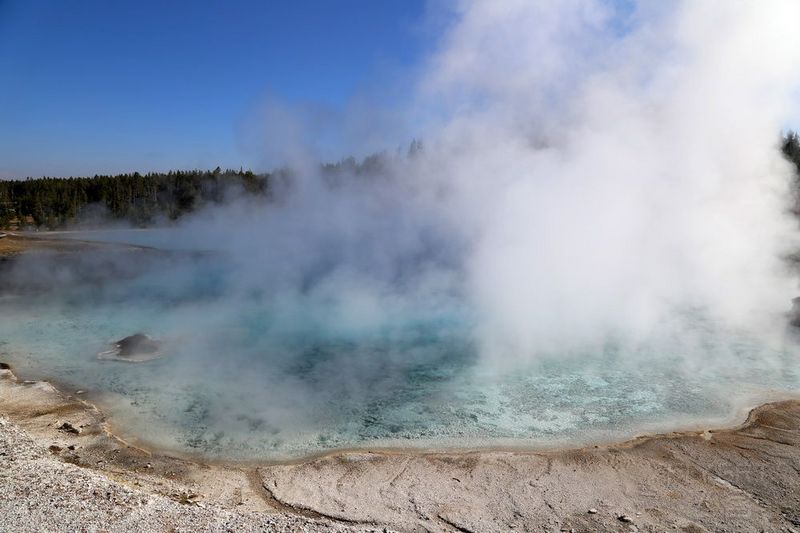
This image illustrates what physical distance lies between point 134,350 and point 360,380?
498cm

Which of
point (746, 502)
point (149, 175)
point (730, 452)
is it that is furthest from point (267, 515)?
point (149, 175)

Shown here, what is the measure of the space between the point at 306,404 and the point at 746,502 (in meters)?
5.81

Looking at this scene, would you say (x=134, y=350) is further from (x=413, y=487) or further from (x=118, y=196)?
(x=118, y=196)

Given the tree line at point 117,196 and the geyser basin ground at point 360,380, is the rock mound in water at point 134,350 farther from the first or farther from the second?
the tree line at point 117,196

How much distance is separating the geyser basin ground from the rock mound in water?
10.5 inches

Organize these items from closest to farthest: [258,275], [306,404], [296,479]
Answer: [296,479], [306,404], [258,275]

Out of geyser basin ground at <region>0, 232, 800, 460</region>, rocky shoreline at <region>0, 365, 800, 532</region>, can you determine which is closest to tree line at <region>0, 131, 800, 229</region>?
geyser basin ground at <region>0, 232, 800, 460</region>

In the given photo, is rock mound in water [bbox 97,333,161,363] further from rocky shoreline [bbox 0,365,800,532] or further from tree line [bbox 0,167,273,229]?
tree line [bbox 0,167,273,229]

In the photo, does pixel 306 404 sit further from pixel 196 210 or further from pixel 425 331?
pixel 196 210

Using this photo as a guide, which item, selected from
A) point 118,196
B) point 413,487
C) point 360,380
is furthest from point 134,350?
point 118,196

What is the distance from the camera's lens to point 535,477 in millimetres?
5965

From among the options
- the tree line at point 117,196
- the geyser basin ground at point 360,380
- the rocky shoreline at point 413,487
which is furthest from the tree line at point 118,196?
the rocky shoreline at point 413,487

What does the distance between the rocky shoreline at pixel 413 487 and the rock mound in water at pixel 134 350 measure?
3049 millimetres

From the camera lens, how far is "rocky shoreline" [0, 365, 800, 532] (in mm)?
4996
